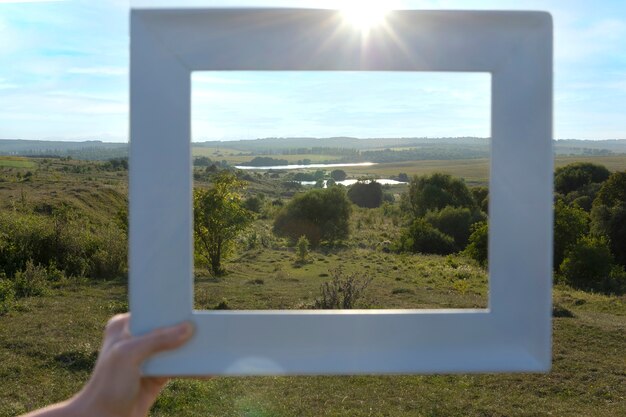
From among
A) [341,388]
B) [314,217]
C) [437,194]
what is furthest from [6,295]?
[437,194]

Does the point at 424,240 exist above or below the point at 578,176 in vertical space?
below

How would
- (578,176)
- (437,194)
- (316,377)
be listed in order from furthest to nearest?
(578,176) < (437,194) < (316,377)

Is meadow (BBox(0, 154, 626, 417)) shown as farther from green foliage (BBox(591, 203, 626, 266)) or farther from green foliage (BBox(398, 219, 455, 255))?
green foliage (BBox(398, 219, 455, 255))

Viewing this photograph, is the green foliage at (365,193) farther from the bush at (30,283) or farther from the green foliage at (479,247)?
the bush at (30,283)

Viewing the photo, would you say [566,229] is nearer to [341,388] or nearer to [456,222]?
[456,222]

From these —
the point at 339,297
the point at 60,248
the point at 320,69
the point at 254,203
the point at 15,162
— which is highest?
the point at 15,162

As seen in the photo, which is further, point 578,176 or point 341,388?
point 578,176
